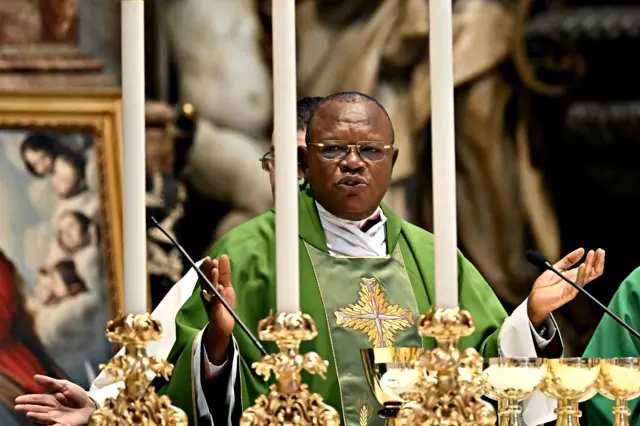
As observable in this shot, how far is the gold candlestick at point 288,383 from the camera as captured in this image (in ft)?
7.43

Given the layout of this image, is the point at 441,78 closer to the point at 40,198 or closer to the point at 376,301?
the point at 376,301

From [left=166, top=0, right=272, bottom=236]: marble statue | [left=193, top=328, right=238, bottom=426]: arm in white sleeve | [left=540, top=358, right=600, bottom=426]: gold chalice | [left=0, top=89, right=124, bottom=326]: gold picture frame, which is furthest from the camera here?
[left=166, top=0, right=272, bottom=236]: marble statue

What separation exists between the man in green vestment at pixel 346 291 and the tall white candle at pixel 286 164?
0.43 m

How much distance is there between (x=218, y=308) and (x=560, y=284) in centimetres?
81

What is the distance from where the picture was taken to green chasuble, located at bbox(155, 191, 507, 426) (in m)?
3.41

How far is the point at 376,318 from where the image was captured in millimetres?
3633

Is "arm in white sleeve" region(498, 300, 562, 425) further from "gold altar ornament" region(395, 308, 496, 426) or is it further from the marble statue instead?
the marble statue

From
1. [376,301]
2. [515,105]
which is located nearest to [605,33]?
[515,105]

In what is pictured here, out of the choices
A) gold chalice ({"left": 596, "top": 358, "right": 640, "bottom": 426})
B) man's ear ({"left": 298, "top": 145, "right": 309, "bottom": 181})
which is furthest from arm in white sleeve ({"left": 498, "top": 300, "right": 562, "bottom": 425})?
man's ear ({"left": 298, "top": 145, "right": 309, "bottom": 181})

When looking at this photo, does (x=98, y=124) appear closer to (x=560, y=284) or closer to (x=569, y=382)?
(x=560, y=284)

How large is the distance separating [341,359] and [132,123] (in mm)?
1303

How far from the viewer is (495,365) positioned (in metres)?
2.57

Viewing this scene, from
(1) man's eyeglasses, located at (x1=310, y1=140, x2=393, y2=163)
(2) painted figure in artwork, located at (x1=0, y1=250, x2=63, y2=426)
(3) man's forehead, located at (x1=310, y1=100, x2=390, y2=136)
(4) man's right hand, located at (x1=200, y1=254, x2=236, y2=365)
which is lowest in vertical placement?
(2) painted figure in artwork, located at (x1=0, y1=250, x2=63, y2=426)

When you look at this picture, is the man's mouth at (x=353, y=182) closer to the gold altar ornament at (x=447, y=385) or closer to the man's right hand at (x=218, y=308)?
the man's right hand at (x=218, y=308)
